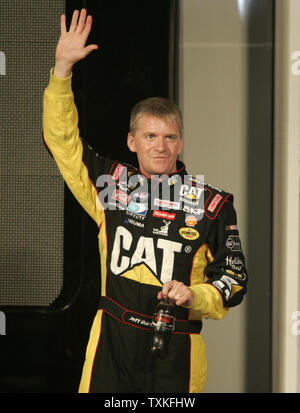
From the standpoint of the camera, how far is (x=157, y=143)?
5.01 ft

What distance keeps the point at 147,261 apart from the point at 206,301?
0.20 metres

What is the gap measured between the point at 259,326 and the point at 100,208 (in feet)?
2.37

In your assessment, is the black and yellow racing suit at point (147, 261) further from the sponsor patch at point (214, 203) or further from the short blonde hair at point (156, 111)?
the short blonde hair at point (156, 111)

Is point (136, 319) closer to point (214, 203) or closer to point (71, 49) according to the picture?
point (214, 203)

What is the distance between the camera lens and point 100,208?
5.25 ft

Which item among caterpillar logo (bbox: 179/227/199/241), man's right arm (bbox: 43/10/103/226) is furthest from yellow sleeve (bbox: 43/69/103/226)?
caterpillar logo (bbox: 179/227/199/241)

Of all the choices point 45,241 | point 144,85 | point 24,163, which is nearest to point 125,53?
point 144,85

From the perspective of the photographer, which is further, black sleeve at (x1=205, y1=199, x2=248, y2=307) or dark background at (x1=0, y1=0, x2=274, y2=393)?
dark background at (x1=0, y1=0, x2=274, y2=393)

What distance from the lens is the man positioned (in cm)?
148

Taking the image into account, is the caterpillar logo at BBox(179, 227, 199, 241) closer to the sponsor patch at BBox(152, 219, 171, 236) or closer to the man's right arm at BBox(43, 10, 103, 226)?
the sponsor patch at BBox(152, 219, 171, 236)

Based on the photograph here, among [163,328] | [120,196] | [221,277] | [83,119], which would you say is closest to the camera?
[163,328]

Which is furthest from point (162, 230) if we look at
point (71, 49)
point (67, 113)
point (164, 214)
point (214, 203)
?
point (71, 49)

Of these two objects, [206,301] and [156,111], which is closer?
[206,301]

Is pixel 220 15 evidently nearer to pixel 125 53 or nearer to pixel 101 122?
pixel 125 53
